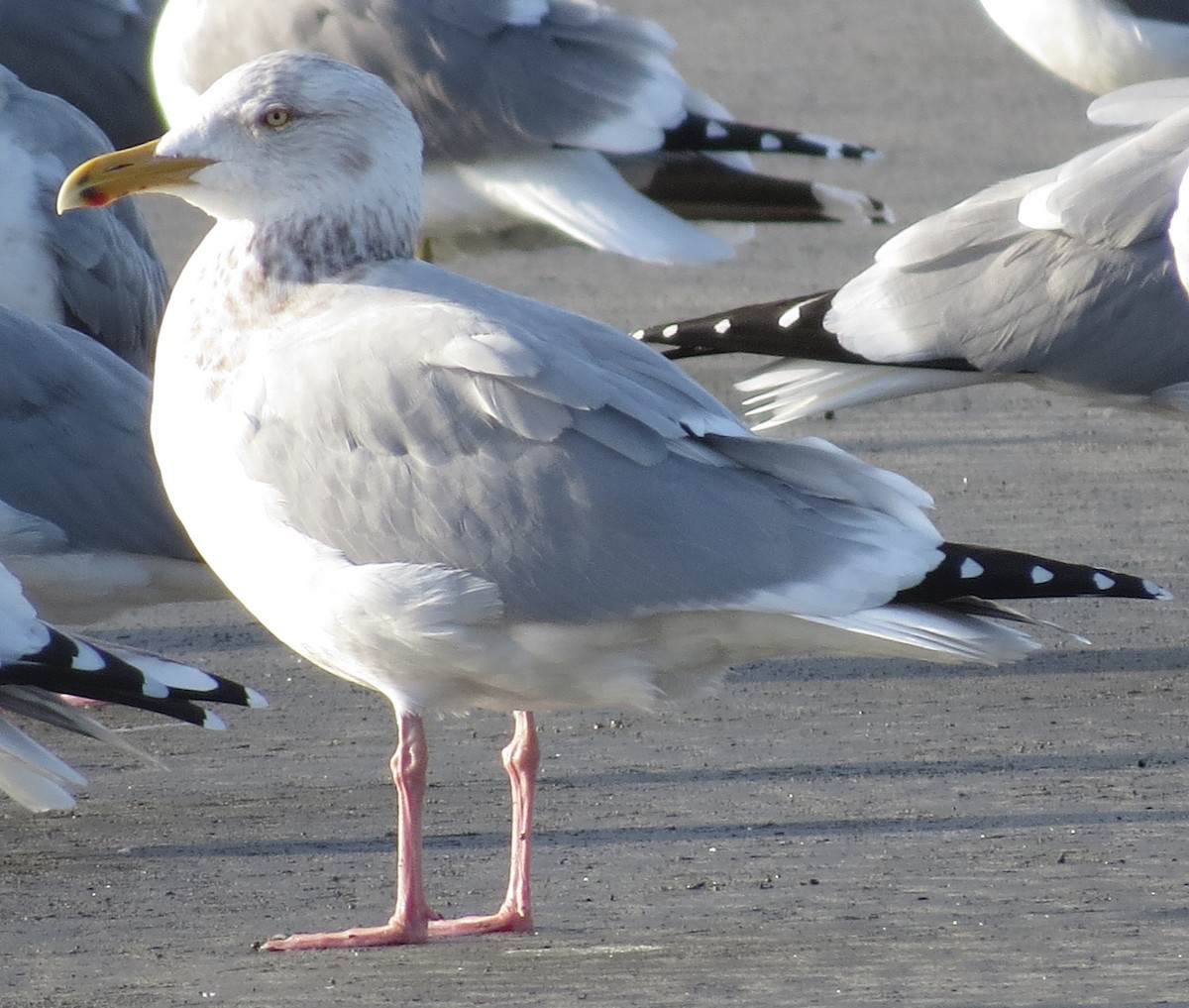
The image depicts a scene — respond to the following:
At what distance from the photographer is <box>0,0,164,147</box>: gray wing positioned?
25.3 ft

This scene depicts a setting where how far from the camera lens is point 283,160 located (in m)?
4.05

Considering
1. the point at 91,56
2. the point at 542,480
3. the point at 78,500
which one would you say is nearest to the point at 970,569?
the point at 542,480

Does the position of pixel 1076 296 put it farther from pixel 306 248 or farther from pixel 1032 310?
pixel 306 248

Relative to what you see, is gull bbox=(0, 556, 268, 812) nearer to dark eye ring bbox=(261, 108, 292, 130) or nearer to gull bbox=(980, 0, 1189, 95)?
dark eye ring bbox=(261, 108, 292, 130)

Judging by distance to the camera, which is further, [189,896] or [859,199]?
[859,199]

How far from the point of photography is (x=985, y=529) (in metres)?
6.16

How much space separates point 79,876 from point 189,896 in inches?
8.9

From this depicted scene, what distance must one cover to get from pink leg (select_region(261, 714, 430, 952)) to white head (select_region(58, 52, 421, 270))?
0.80 meters

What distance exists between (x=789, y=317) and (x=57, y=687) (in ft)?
7.46

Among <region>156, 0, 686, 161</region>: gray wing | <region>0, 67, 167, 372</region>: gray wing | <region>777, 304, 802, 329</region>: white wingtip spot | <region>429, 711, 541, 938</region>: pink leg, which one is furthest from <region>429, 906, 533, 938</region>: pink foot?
<region>156, 0, 686, 161</region>: gray wing

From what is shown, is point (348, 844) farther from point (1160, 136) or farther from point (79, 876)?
point (1160, 136)

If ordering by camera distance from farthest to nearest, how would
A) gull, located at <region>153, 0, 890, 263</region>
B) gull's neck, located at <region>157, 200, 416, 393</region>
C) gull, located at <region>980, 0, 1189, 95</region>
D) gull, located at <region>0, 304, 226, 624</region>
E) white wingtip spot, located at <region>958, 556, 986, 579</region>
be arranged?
gull, located at <region>980, 0, 1189, 95</region> < gull, located at <region>153, 0, 890, 263</region> < gull, located at <region>0, 304, 226, 624</region> < gull's neck, located at <region>157, 200, 416, 393</region> < white wingtip spot, located at <region>958, 556, 986, 579</region>

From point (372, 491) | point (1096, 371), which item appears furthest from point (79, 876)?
point (1096, 371)

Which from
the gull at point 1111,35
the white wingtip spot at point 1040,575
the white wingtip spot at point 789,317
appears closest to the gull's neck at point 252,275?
the white wingtip spot at point 1040,575
